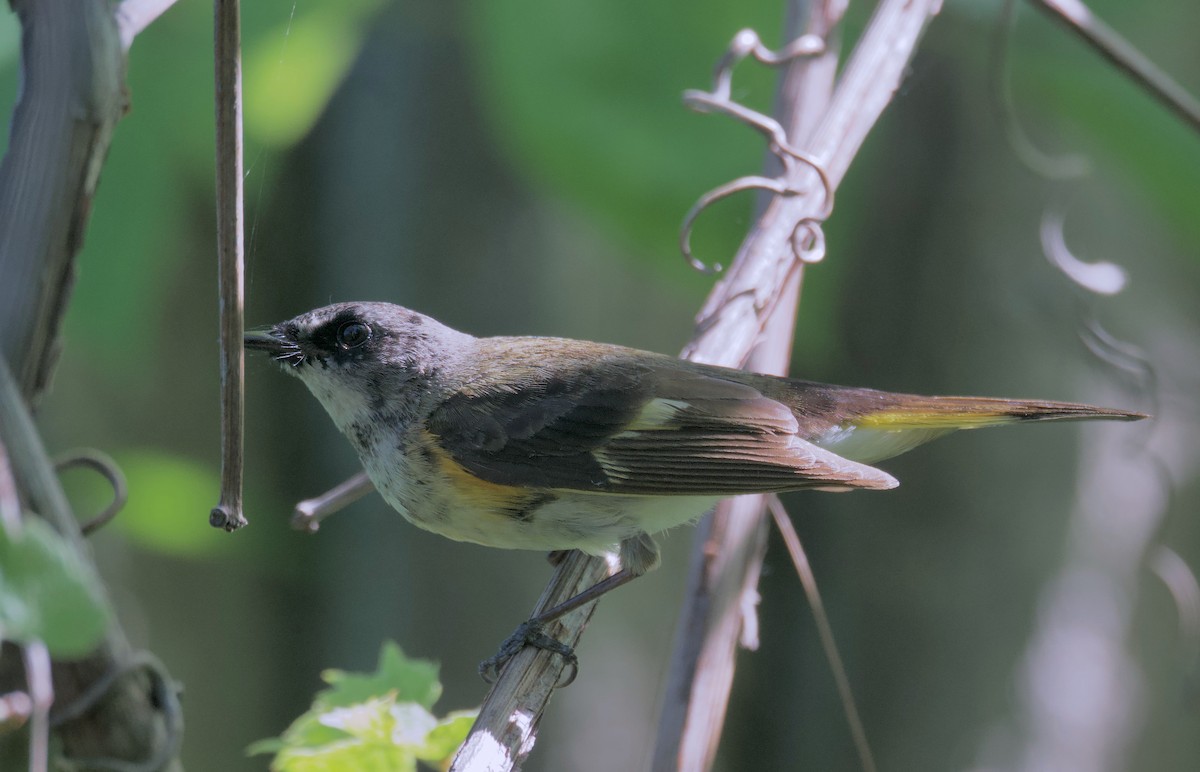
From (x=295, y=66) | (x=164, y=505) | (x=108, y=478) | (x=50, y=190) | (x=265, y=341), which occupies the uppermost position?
(x=295, y=66)

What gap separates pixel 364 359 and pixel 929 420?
1.18m

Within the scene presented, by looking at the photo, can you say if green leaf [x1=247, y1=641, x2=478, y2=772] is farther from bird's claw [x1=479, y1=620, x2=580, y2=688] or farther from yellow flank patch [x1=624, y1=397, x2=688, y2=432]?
yellow flank patch [x1=624, y1=397, x2=688, y2=432]

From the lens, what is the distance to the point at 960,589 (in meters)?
4.22

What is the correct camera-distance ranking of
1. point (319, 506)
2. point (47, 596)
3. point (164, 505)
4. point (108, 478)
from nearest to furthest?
point (47, 596), point (108, 478), point (319, 506), point (164, 505)

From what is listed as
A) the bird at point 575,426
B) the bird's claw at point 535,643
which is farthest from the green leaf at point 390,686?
the bird at point 575,426

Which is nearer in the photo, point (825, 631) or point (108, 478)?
point (108, 478)

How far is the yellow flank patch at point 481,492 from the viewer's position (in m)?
1.96

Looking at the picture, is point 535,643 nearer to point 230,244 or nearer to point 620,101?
point 230,244

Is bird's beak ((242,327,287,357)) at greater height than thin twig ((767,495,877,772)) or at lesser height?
greater

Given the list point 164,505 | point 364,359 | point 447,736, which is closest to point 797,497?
point 164,505

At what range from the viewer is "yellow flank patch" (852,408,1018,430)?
2.07 m

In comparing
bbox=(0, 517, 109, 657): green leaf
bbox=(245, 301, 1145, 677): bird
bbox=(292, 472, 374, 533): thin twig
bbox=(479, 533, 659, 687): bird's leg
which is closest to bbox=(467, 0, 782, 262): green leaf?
bbox=(245, 301, 1145, 677): bird

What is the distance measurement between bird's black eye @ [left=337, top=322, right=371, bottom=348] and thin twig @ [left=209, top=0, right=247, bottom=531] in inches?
38.0

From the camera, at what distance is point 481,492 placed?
1.97 metres
